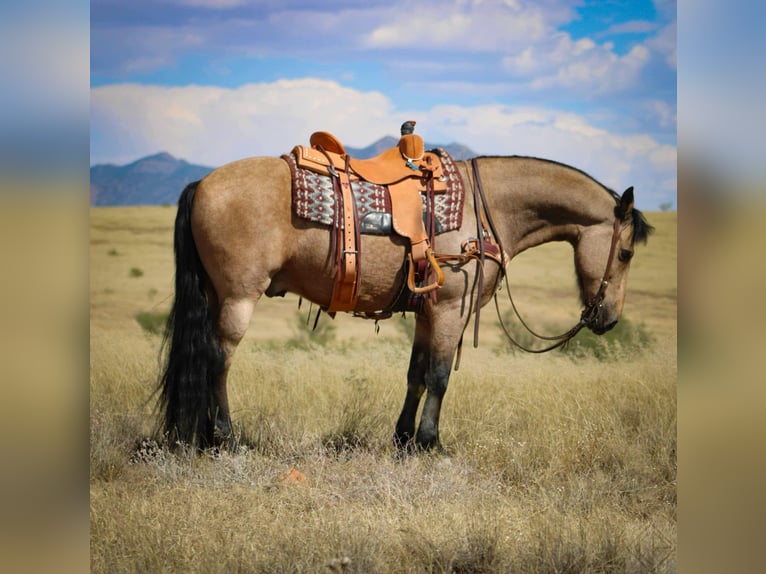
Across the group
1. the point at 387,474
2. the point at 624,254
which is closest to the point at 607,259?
the point at 624,254

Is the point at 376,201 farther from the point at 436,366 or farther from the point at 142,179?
the point at 142,179

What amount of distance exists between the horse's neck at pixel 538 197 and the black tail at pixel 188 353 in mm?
1963

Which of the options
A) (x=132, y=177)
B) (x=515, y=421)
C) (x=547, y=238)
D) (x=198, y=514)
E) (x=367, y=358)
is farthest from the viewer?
(x=132, y=177)

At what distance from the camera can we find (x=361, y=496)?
411 centimetres

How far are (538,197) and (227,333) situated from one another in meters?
2.20

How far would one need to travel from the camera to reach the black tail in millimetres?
4477

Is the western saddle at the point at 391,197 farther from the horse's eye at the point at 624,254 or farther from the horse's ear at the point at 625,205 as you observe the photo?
the horse's eye at the point at 624,254

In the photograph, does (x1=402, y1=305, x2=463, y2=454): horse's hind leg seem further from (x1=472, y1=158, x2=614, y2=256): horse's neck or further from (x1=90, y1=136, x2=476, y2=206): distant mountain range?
(x1=90, y1=136, x2=476, y2=206): distant mountain range

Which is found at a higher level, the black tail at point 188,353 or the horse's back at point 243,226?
the horse's back at point 243,226

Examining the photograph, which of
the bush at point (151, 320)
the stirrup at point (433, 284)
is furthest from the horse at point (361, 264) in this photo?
the bush at point (151, 320)

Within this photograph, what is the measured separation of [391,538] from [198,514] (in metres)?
1.02

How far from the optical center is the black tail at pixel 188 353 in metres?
4.48
